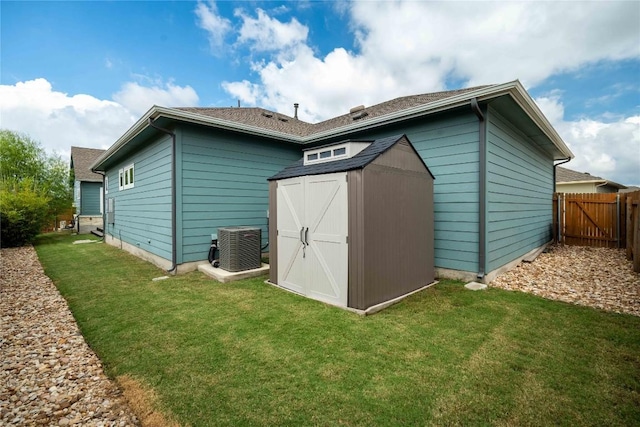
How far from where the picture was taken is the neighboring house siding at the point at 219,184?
5.91 m

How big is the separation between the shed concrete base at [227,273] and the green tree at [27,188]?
10.3 m

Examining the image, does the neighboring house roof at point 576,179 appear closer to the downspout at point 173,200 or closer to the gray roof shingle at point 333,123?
the gray roof shingle at point 333,123

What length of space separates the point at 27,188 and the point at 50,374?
13.7m

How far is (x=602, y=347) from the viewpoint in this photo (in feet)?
9.08

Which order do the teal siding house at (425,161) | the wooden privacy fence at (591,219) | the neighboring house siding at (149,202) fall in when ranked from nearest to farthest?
the teal siding house at (425,161) → the neighboring house siding at (149,202) → the wooden privacy fence at (591,219)

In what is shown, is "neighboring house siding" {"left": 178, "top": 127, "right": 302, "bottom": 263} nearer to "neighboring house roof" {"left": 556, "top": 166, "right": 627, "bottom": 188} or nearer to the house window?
the house window

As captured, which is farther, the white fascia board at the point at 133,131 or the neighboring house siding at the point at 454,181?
the white fascia board at the point at 133,131

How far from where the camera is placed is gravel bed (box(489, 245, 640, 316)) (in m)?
4.13

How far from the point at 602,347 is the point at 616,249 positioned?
732 centimetres

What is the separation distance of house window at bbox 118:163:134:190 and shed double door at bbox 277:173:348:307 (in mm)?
6810

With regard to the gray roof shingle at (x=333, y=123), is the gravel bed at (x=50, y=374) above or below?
below

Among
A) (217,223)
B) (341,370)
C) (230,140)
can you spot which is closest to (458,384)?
(341,370)

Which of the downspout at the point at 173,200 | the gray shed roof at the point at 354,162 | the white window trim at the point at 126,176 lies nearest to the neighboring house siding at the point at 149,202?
the white window trim at the point at 126,176

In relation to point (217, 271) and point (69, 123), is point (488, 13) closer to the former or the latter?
point (217, 271)
